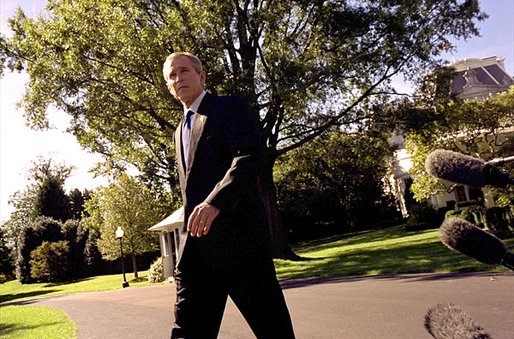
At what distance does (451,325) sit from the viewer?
3.79 feet

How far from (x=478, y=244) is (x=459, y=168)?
0.18 meters

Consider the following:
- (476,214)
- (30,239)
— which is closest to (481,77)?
(476,214)

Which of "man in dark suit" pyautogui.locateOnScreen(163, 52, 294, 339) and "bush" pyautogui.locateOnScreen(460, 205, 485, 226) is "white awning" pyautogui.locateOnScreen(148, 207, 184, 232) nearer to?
"bush" pyautogui.locateOnScreen(460, 205, 485, 226)

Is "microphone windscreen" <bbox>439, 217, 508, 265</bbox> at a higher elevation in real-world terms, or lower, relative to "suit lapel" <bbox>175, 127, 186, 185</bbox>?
lower

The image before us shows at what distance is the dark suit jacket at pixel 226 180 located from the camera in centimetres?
221

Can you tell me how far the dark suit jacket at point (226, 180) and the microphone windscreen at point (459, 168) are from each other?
1.17 m

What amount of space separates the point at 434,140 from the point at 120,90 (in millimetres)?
14057

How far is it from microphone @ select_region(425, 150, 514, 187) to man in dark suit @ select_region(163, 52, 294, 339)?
3.88 feet

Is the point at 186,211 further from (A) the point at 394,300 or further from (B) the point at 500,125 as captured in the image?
(B) the point at 500,125

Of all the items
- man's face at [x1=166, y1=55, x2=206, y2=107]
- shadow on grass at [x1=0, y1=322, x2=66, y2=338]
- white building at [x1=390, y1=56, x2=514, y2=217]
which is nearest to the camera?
man's face at [x1=166, y1=55, x2=206, y2=107]

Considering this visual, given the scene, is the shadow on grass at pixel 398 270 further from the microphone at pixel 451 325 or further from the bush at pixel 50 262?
the bush at pixel 50 262

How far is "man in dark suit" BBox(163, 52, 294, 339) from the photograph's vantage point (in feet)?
7.19

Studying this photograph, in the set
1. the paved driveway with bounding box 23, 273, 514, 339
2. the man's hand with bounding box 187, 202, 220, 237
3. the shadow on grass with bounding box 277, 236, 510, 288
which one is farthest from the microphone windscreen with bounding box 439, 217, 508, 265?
the shadow on grass with bounding box 277, 236, 510, 288

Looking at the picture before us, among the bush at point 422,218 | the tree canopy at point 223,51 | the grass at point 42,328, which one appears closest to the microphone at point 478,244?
the grass at point 42,328
